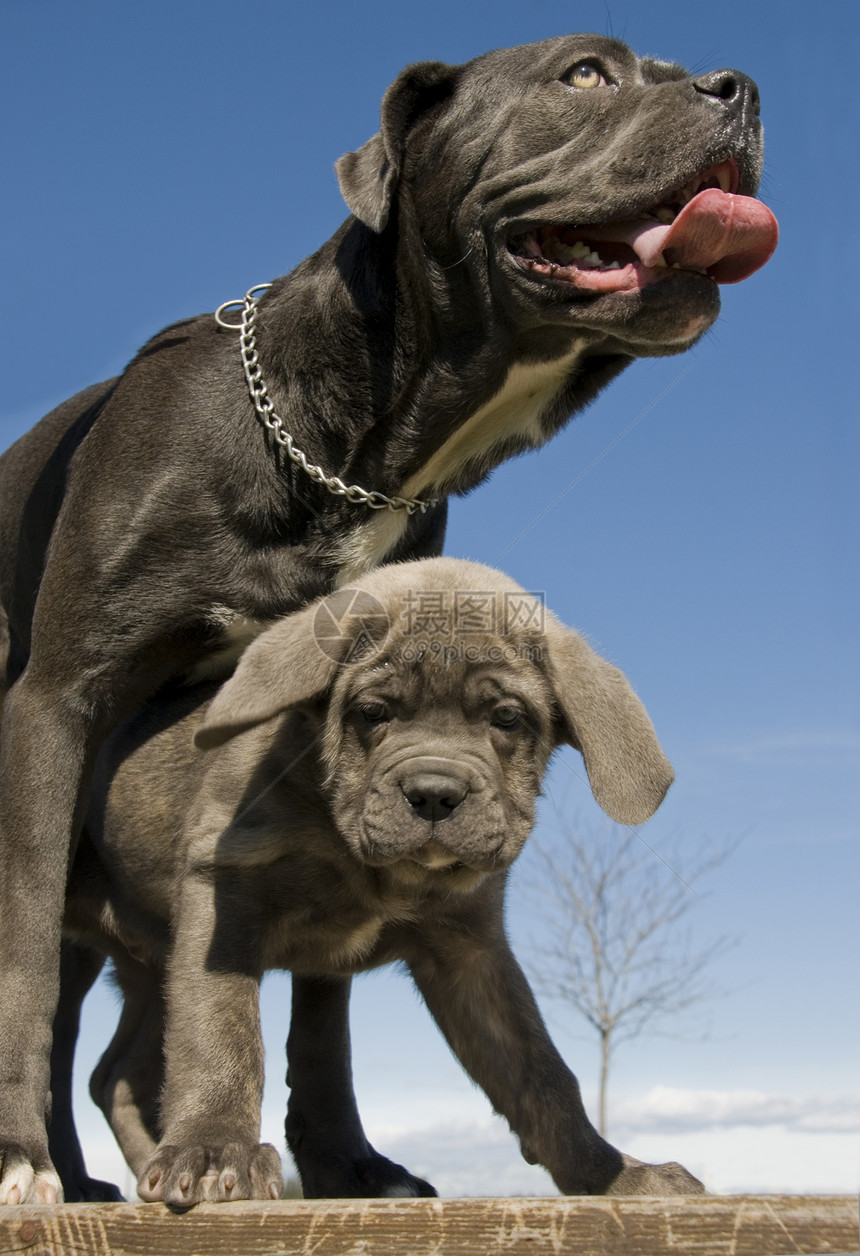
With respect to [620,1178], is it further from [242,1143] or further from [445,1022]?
[242,1143]

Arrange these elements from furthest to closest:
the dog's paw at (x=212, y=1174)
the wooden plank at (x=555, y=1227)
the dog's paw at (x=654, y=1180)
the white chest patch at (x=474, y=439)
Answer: the white chest patch at (x=474, y=439) → the dog's paw at (x=654, y=1180) → the dog's paw at (x=212, y=1174) → the wooden plank at (x=555, y=1227)

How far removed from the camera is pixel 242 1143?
11.4 feet

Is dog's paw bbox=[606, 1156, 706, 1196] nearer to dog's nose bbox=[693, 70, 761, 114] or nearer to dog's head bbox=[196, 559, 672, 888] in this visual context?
dog's head bbox=[196, 559, 672, 888]

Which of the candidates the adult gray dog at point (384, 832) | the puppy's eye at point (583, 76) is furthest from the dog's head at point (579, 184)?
the adult gray dog at point (384, 832)

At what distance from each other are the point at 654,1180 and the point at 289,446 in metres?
2.51

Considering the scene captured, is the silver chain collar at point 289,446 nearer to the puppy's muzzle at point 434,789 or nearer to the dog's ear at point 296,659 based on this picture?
the dog's ear at point 296,659

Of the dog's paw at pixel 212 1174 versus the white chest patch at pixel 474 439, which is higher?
the white chest patch at pixel 474 439

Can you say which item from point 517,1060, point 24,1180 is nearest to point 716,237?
point 517,1060

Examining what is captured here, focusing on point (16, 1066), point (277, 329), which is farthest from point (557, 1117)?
point (277, 329)

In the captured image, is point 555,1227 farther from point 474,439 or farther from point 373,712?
point 474,439

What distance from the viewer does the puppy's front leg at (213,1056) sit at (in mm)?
3338

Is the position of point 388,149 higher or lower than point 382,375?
higher

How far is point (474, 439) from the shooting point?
4.90m

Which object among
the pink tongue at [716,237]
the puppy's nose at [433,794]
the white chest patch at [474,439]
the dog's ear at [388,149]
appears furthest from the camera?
the white chest patch at [474,439]
